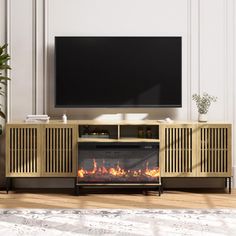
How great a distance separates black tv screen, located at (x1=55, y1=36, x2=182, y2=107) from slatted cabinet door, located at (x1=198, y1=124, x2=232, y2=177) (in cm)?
46

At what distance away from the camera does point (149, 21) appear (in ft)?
18.3

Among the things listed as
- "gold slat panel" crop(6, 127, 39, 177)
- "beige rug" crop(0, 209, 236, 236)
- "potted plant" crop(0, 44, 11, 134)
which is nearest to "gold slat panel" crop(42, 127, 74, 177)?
"gold slat panel" crop(6, 127, 39, 177)

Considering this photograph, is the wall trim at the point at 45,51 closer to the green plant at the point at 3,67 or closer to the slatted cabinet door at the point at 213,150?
the green plant at the point at 3,67

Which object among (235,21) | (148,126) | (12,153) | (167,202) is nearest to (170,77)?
(148,126)

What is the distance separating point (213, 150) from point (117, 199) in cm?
107

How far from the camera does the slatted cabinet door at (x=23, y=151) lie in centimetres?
523

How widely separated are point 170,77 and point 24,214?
2.09 meters

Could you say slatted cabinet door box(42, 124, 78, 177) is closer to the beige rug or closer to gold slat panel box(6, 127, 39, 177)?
gold slat panel box(6, 127, 39, 177)

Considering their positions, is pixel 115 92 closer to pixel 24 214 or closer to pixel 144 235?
pixel 24 214

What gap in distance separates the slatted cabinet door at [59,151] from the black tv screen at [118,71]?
0.34 m

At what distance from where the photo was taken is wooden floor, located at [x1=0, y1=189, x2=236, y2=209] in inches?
187

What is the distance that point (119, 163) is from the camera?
204 inches

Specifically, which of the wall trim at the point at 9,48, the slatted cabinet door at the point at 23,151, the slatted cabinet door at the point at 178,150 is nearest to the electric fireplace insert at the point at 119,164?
the slatted cabinet door at the point at 178,150

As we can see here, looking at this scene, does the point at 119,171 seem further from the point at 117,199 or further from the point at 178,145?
the point at 178,145
